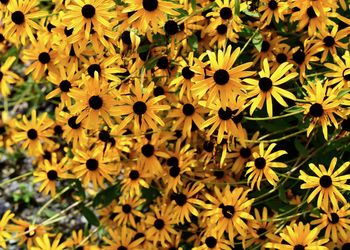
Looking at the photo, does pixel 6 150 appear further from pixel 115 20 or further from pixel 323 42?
pixel 323 42

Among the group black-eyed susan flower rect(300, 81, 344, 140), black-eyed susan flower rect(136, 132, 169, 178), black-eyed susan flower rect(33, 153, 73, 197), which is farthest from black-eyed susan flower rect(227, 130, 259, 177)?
black-eyed susan flower rect(33, 153, 73, 197)

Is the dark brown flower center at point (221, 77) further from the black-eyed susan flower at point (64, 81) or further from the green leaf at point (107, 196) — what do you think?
the green leaf at point (107, 196)

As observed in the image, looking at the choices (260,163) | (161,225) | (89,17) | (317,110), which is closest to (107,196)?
(161,225)

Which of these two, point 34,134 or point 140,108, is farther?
point 34,134

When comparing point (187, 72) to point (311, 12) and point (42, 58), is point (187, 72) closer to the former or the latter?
point (311, 12)

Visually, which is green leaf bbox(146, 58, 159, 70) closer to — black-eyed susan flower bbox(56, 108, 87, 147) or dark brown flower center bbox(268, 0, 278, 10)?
black-eyed susan flower bbox(56, 108, 87, 147)

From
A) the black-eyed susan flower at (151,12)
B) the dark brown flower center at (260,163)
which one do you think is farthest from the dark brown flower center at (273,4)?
the dark brown flower center at (260,163)
